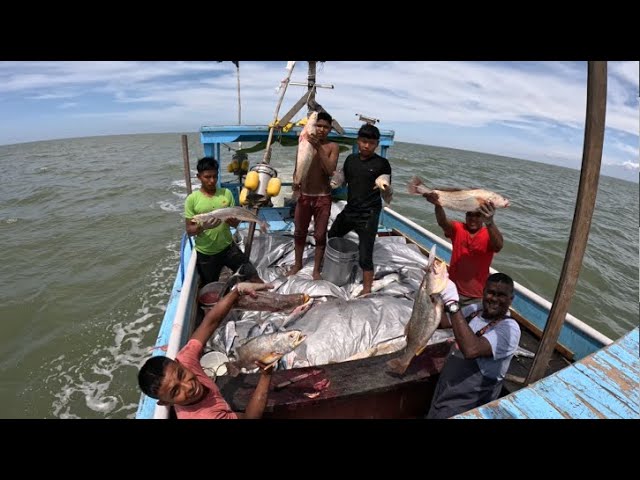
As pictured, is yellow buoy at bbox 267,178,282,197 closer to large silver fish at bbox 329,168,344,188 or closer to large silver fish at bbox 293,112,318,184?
large silver fish at bbox 293,112,318,184

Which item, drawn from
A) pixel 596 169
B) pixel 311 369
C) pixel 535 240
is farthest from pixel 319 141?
pixel 535 240

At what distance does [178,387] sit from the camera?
6.98 ft

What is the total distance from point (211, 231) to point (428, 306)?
3295 millimetres

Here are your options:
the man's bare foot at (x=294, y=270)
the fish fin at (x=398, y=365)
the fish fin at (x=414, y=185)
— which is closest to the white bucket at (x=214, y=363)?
the fish fin at (x=398, y=365)

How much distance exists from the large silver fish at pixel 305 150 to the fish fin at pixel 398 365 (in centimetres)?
294

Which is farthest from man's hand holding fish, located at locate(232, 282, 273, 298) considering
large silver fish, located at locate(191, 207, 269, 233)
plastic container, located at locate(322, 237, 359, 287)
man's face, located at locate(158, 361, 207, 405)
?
plastic container, located at locate(322, 237, 359, 287)

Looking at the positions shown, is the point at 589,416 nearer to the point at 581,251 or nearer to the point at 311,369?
the point at 581,251

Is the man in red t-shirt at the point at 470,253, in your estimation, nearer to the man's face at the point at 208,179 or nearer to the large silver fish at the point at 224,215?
the large silver fish at the point at 224,215

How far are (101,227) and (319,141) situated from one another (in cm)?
1543

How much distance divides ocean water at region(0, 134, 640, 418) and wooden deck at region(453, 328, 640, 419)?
260 inches

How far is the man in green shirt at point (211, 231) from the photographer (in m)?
4.47

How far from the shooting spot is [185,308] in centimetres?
391

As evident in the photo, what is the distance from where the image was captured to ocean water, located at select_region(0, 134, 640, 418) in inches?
262

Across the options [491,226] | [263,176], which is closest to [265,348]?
[491,226]
